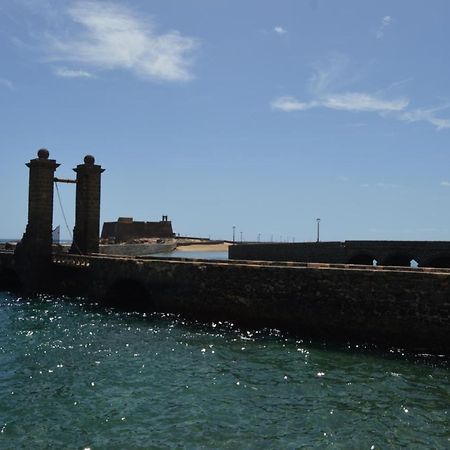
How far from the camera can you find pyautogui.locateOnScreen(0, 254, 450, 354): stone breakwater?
14539 millimetres

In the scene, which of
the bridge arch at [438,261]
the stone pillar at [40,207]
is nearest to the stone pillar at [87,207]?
the stone pillar at [40,207]

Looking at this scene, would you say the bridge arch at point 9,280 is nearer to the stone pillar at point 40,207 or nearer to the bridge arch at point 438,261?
the stone pillar at point 40,207

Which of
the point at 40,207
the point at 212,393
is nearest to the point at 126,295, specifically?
the point at 40,207

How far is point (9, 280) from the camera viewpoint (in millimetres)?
31750

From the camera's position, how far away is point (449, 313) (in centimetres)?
1416

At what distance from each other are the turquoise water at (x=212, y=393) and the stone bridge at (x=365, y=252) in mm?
26304

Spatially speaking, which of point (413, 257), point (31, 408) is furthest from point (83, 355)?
point (413, 257)

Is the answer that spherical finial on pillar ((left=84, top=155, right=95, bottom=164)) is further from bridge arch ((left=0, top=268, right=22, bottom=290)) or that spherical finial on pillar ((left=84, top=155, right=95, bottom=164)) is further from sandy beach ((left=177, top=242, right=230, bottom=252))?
sandy beach ((left=177, top=242, right=230, bottom=252))

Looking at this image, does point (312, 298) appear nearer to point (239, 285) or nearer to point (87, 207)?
point (239, 285)

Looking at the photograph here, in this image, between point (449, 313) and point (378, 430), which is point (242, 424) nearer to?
point (378, 430)

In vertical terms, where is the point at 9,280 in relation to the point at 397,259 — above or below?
below

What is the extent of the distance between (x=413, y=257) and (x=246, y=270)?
26680mm

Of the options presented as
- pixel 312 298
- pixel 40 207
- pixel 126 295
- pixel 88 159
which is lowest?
pixel 126 295

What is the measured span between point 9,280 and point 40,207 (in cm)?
716
